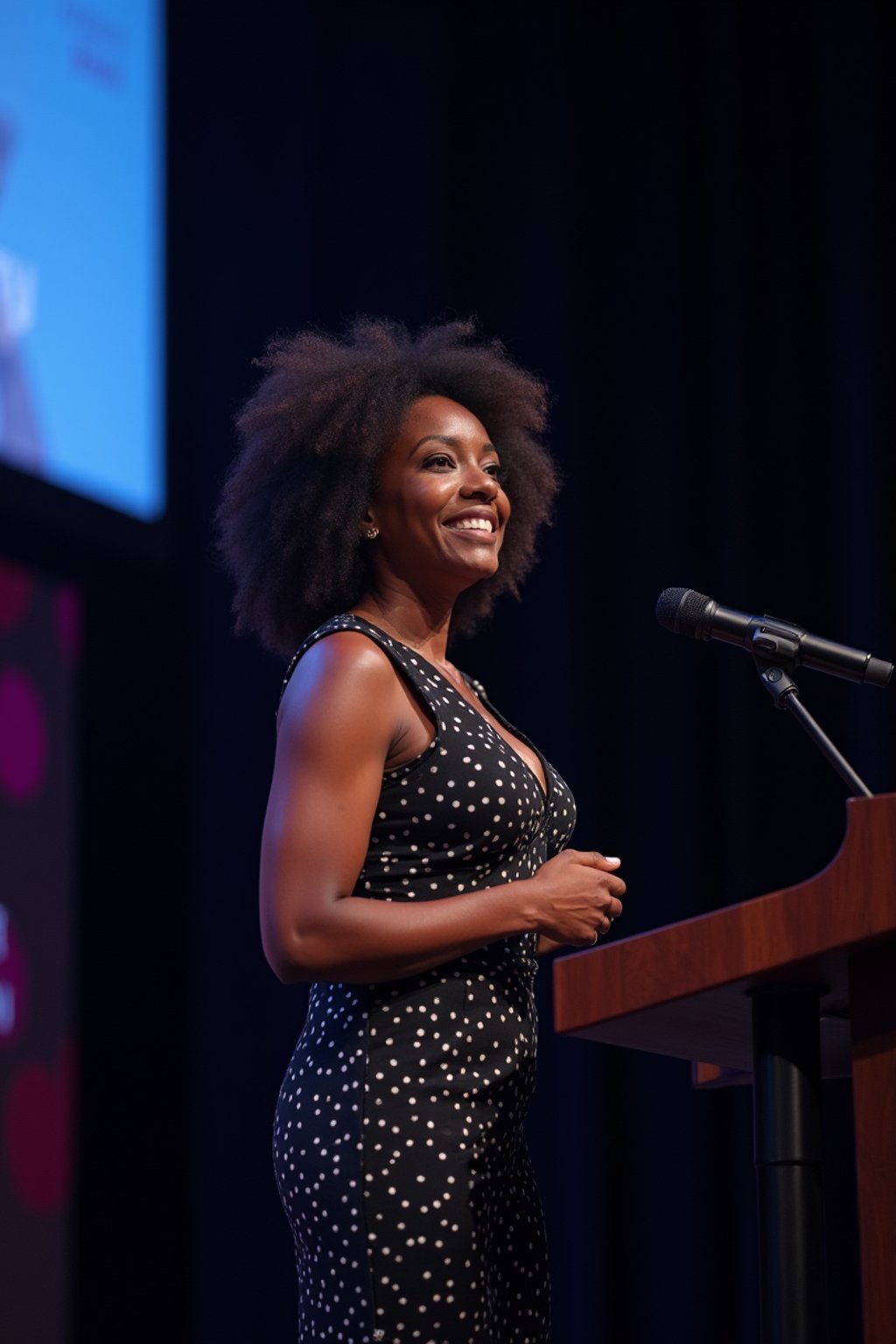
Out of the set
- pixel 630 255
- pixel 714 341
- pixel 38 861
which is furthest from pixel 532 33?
pixel 38 861

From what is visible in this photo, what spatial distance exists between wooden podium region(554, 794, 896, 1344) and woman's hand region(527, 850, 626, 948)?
0.14m

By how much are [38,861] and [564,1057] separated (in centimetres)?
122

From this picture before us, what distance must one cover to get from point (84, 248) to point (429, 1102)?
8.51 feet

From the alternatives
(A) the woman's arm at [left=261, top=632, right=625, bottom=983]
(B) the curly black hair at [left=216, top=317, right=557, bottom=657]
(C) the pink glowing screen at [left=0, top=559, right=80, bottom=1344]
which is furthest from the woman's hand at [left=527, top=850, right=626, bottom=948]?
(C) the pink glowing screen at [left=0, top=559, right=80, bottom=1344]

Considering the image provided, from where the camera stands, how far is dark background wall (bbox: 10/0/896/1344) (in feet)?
11.5

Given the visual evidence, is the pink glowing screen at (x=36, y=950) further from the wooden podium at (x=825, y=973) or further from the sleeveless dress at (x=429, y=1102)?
the wooden podium at (x=825, y=973)

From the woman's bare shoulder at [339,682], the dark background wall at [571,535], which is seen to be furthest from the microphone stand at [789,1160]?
the dark background wall at [571,535]

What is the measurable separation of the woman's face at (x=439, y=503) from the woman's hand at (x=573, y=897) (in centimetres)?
46

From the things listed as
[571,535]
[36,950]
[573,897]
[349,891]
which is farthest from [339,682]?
[571,535]

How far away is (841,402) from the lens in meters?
3.62

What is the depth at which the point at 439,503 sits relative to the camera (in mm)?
1973

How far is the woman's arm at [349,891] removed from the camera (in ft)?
5.26

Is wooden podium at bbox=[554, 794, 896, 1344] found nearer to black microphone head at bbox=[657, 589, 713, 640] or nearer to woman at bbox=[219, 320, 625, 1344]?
woman at bbox=[219, 320, 625, 1344]

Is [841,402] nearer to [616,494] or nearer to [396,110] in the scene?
[616,494]
